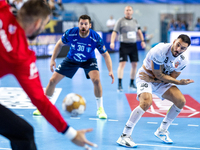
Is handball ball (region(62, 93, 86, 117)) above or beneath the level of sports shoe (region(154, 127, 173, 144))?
above

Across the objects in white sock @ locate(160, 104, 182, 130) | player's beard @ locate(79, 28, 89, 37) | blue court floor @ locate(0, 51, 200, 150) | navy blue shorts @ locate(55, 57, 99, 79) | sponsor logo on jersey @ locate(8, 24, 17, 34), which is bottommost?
blue court floor @ locate(0, 51, 200, 150)

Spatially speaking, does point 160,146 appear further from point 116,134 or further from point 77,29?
point 77,29

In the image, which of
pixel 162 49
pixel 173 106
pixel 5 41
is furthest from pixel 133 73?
pixel 5 41

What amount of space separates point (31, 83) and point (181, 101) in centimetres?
254

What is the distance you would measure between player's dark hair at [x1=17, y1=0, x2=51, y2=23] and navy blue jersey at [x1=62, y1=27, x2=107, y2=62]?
305cm

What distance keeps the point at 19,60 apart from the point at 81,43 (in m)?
3.17

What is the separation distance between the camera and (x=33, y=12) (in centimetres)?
A: 194

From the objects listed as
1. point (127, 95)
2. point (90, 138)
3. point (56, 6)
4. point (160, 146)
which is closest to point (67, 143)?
point (90, 138)

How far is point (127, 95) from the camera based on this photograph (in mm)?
6895

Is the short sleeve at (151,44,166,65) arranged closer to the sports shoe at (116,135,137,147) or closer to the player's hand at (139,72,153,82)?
the player's hand at (139,72,153,82)

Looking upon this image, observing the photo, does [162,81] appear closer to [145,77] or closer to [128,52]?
[145,77]

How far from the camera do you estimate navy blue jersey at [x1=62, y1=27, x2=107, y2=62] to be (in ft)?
16.6

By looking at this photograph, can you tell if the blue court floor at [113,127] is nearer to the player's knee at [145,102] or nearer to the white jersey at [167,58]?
the player's knee at [145,102]

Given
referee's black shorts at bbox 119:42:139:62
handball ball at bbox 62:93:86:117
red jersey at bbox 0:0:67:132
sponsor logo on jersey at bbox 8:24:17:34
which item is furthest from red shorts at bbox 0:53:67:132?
referee's black shorts at bbox 119:42:139:62
